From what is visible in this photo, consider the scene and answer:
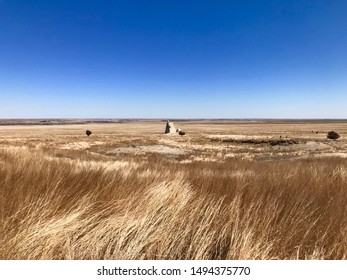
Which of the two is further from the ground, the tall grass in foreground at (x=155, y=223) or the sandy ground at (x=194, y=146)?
the tall grass in foreground at (x=155, y=223)

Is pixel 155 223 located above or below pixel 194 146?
above

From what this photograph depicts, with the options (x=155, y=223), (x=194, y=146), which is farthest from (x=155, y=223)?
(x=194, y=146)

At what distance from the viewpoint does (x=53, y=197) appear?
11.1 ft

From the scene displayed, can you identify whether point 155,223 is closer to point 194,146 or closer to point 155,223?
point 155,223

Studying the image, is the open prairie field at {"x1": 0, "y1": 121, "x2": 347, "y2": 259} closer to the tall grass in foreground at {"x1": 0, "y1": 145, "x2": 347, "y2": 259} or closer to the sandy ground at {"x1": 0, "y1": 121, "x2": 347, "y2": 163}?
the tall grass in foreground at {"x1": 0, "y1": 145, "x2": 347, "y2": 259}

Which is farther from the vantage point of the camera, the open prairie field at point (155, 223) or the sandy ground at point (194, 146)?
the sandy ground at point (194, 146)

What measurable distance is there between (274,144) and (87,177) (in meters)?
42.6

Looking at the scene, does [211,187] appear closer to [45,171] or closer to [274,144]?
[45,171]

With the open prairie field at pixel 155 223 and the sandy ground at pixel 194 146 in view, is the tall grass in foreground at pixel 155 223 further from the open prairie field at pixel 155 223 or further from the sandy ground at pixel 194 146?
the sandy ground at pixel 194 146

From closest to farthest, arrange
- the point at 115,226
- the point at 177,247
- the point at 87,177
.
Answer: the point at 177,247
the point at 115,226
the point at 87,177

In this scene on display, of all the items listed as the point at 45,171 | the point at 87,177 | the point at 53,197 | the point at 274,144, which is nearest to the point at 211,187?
the point at 87,177

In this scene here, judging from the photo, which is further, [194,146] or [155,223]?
[194,146]

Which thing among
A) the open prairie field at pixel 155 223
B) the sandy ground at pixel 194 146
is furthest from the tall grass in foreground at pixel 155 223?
the sandy ground at pixel 194 146
